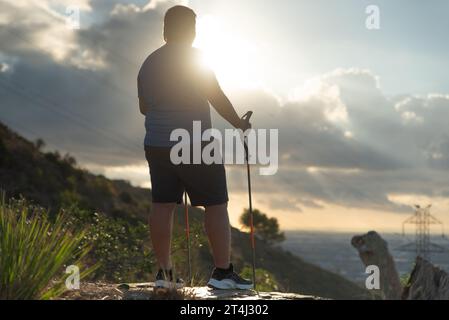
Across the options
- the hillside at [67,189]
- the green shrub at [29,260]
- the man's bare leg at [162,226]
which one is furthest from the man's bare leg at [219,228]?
the hillside at [67,189]

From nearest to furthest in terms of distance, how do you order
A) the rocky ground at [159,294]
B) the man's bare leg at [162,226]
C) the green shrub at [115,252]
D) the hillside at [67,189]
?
the rocky ground at [159,294], the man's bare leg at [162,226], the green shrub at [115,252], the hillside at [67,189]

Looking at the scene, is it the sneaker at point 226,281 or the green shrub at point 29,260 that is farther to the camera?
the sneaker at point 226,281

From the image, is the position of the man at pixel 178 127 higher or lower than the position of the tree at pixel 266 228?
lower

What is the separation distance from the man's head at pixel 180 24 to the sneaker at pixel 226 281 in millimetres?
2280

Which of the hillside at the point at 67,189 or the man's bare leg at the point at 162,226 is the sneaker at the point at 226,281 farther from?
the hillside at the point at 67,189

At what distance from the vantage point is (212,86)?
7070 millimetres

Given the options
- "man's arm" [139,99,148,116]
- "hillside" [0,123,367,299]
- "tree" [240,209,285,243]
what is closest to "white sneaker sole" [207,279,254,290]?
"man's arm" [139,99,148,116]

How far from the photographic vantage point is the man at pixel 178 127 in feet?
22.7

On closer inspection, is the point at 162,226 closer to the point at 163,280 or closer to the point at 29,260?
the point at 163,280

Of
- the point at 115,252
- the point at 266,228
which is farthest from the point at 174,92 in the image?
the point at 266,228

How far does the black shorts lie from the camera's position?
6.91m

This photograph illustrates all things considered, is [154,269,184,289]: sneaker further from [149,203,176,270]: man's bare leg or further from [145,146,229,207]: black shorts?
[145,146,229,207]: black shorts
